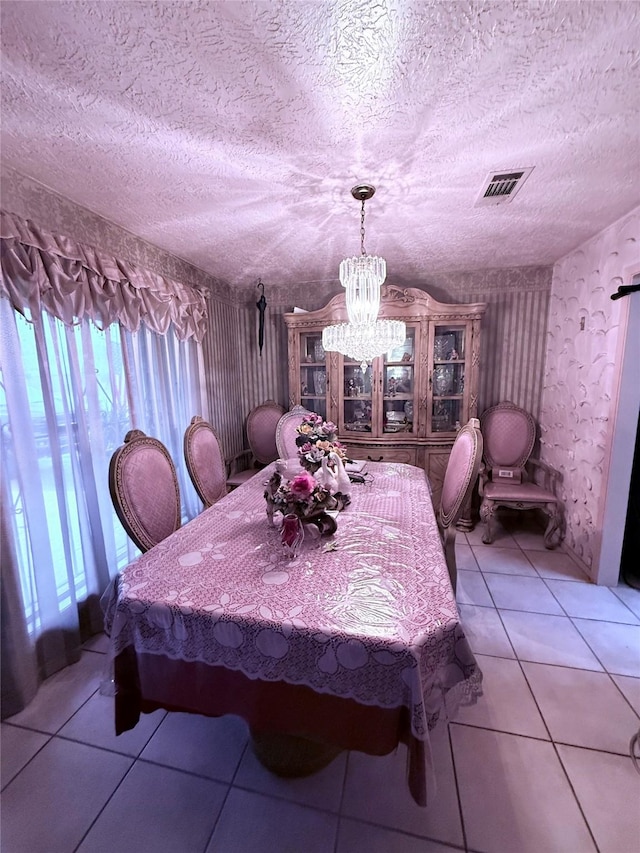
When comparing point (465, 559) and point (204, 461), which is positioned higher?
point (204, 461)

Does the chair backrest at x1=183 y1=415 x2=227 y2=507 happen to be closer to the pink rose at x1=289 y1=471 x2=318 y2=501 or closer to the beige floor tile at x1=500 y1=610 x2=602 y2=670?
the pink rose at x1=289 y1=471 x2=318 y2=501

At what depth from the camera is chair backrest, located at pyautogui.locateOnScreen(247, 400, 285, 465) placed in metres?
3.53

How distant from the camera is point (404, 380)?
323cm

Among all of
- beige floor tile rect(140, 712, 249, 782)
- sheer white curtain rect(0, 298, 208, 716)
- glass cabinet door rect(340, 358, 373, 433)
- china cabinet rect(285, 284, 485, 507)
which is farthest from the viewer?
glass cabinet door rect(340, 358, 373, 433)

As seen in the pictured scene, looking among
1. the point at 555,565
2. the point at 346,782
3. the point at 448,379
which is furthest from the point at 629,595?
the point at 346,782

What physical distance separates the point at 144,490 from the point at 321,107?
163 cm

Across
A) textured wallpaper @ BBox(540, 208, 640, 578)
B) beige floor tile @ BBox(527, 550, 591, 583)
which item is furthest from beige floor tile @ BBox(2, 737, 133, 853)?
textured wallpaper @ BBox(540, 208, 640, 578)

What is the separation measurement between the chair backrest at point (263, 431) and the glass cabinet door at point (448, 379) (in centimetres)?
154

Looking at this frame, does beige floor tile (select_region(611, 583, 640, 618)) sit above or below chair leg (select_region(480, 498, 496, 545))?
below

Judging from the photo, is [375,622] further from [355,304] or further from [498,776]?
[355,304]

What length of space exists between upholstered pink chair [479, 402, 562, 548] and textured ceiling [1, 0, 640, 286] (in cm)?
160

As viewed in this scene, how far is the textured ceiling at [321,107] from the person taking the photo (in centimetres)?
91

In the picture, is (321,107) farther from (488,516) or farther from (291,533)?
(488,516)

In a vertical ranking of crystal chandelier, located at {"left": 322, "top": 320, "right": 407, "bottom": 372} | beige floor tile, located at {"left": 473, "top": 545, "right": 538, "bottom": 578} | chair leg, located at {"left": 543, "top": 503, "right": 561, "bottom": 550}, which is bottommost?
beige floor tile, located at {"left": 473, "top": 545, "right": 538, "bottom": 578}
